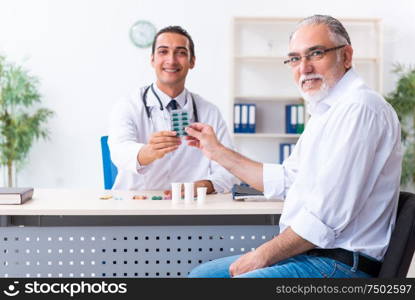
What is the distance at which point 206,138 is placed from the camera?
2.40 meters

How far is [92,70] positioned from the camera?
18.9 ft

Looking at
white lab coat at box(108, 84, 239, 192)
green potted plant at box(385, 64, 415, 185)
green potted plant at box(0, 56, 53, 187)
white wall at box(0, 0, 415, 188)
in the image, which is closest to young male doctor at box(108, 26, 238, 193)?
white lab coat at box(108, 84, 239, 192)

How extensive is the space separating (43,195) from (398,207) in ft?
5.09

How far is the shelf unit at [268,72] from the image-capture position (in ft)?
19.1

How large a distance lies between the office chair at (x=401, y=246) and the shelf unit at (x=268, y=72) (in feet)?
13.5

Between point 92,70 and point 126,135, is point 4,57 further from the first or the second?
point 126,135

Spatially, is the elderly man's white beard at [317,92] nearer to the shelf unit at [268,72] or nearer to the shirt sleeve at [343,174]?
the shirt sleeve at [343,174]

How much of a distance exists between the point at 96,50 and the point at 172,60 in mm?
2874

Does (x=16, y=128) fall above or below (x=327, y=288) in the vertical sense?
above

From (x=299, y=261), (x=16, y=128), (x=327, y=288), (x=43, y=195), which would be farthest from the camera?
(x=16, y=128)

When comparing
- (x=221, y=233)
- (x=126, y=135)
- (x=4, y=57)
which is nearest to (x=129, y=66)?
(x=4, y=57)

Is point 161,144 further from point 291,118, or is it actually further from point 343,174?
point 291,118

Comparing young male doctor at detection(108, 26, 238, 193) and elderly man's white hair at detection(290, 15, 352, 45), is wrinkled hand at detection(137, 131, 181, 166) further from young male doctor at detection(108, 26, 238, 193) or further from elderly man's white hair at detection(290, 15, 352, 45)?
elderly man's white hair at detection(290, 15, 352, 45)

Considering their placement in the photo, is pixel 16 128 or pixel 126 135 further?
pixel 16 128
